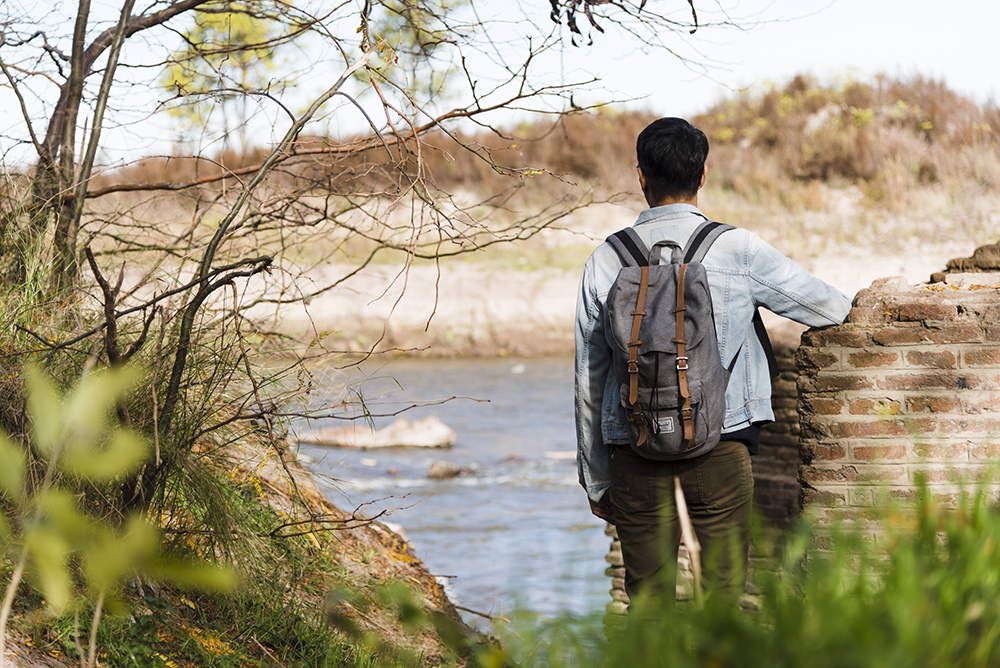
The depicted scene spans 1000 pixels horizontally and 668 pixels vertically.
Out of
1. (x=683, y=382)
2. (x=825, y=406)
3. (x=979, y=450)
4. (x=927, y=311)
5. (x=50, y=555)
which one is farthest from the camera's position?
(x=825, y=406)

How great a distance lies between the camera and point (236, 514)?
2818mm

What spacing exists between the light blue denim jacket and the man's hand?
2 centimetres

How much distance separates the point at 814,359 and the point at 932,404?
409 millimetres

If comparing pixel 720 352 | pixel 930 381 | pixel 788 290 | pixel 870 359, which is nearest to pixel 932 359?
pixel 930 381

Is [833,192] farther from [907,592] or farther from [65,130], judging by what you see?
[907,592]

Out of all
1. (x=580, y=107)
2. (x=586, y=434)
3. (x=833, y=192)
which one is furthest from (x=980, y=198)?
(x=586, y=434)

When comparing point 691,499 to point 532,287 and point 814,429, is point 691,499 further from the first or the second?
point 532,287

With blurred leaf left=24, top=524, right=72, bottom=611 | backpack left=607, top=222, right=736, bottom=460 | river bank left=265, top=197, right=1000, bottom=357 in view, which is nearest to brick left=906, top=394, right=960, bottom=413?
backpack left=607, top=222, right=736, bottom=460

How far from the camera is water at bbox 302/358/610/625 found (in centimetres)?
376

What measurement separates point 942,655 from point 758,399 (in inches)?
51.1

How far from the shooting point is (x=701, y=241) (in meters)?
2.35

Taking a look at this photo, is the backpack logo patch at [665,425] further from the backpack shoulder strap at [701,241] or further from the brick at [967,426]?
the brick at [967,426]

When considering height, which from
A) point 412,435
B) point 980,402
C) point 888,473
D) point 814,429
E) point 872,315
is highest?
point 872,315

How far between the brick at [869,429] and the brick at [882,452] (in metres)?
0.04
